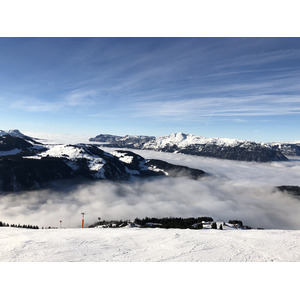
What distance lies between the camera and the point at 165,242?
2302 cm

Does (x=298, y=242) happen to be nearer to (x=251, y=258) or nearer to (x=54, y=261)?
(x=251, y=258)

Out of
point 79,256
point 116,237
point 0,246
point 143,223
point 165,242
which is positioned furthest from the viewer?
point 143,223

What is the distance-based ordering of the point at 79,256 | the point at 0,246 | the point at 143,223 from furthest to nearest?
the point at 143,223
the point at 0,246
the point at 79,256

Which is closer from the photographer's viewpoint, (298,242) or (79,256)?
(79,256)

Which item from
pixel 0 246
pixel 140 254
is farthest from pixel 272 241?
pixel 0 246

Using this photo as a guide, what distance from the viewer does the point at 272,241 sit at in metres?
24.2

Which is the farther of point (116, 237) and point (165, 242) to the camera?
point (116, 237)

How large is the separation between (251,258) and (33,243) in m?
23.4

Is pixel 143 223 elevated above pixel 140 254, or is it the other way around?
pixel 140 254
